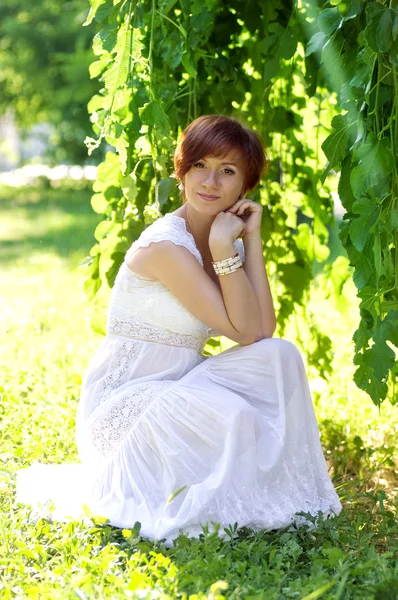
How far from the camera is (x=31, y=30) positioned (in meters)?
15.4

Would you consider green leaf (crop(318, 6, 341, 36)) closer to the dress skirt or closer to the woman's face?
the woman's face

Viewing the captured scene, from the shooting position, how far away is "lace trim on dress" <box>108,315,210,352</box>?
9.42 ft

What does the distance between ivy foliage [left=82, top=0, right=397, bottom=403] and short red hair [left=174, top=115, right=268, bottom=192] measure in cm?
10

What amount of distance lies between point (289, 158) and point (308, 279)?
48 cm

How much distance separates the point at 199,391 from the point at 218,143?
726 mm

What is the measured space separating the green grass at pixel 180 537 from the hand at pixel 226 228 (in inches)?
31.9

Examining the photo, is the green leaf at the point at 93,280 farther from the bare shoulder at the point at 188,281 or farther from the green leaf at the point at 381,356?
the green leaf at the point at 381,356

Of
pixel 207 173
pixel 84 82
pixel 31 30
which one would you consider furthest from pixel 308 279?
pixel 31 30

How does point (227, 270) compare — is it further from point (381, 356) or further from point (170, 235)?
point (381, 356)

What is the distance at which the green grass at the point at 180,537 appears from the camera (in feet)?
7.30

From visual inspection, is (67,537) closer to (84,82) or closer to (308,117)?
(308,117)

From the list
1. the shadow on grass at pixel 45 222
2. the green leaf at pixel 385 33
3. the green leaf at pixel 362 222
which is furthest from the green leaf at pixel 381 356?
the shadow on grass at pixel 45 222

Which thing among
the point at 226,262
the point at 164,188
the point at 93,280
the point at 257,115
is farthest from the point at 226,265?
the point at 257,115

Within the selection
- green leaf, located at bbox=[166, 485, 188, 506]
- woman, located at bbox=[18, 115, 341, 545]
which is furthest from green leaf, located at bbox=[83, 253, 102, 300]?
green leaf, located at bbox=[166, 485, 188, 506]
